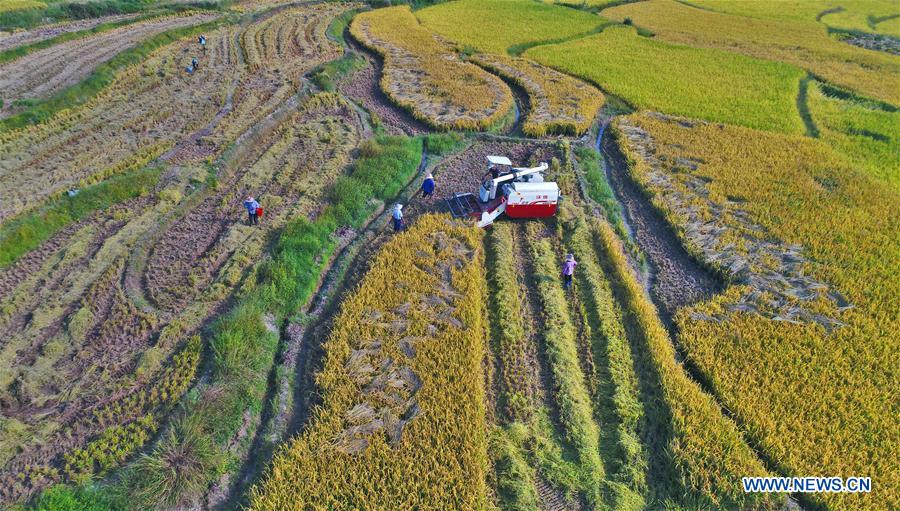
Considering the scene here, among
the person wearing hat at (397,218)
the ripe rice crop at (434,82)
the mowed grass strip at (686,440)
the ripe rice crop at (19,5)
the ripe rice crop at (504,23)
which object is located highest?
the ripe rice crop at (19,5)

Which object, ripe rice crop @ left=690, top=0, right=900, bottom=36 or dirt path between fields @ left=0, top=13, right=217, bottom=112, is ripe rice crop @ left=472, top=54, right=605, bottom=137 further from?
ripe rice crop @ left=690, top=0, right=900, bottom=36

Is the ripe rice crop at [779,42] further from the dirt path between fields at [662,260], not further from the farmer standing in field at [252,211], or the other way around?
the farmer standing in field at [252,211]

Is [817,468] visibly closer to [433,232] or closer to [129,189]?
[433,232]

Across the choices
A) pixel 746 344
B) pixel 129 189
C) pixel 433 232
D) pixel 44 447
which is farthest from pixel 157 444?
pixel 746 344

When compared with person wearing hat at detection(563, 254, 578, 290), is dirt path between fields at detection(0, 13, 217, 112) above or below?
above

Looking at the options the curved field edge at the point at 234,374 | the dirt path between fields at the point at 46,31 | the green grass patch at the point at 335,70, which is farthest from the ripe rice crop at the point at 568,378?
Result: the dirt path between fields at the point at 46,31

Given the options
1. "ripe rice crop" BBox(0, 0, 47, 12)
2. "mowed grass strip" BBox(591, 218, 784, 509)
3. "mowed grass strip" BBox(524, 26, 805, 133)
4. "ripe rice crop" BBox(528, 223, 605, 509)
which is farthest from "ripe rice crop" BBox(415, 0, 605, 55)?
"mowed grass strip" BBox(591, 218, 784, 509)

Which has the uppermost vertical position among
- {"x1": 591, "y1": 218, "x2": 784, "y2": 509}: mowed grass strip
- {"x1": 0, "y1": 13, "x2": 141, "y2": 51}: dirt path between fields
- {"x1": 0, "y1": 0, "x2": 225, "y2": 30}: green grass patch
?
{"x1": 0, "y1": 0, "x2": 225, "y2": 30}: green grass patch
